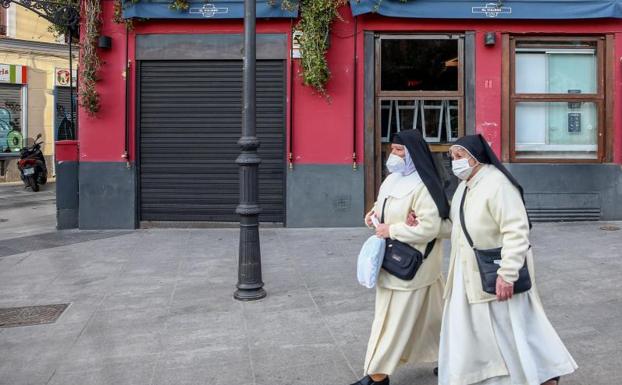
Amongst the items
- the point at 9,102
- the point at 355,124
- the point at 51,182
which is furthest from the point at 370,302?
the point at 9,102

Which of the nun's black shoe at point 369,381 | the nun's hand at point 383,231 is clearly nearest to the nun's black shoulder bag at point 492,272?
the nun's hand at point 383,231

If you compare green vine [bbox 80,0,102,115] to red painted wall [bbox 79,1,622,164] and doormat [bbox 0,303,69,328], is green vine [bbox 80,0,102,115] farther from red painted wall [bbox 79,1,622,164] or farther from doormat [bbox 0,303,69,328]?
doormat [bbox 0,303,69,328]

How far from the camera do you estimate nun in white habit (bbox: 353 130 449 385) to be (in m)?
3.88

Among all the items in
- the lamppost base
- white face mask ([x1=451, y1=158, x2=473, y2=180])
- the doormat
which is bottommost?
the doormat

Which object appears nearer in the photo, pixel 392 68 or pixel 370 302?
pixel 370 302

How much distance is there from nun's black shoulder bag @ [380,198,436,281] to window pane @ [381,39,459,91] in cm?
767

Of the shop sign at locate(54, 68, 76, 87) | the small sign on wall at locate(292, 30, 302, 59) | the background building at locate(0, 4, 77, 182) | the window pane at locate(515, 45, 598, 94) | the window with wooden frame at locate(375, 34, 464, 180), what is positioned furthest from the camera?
the shop sign at locate(54, 68, 76, 87)

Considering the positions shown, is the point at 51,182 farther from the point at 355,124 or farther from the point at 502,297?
the point at 502,297

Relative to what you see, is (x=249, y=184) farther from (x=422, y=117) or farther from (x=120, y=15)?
(x=120, y=15)

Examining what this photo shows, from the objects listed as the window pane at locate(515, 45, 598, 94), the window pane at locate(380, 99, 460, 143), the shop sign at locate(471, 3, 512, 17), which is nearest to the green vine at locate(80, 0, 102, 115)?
the window pane at locate(380, 99, 460, 143)

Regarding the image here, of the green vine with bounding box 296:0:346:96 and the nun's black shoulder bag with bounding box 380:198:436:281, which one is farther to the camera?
the green vine with bounding box 296:0:346:96

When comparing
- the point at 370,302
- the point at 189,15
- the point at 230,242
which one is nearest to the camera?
the point at 370,302

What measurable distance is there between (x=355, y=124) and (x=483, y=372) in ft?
25.4

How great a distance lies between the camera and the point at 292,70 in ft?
36.0
